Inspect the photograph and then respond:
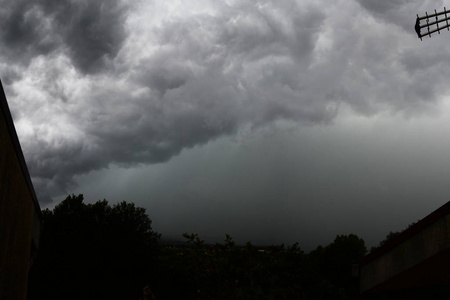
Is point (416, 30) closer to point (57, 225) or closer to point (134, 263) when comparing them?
point (134, 263)

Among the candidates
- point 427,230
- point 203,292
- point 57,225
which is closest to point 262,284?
point 203,292

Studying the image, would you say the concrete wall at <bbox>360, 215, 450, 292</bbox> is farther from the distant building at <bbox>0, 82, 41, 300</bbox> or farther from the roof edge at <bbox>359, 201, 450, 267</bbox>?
the distant building at <bbox>0, 82, 41, 300</bbox>

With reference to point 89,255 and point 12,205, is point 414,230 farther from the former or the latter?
point 89,255

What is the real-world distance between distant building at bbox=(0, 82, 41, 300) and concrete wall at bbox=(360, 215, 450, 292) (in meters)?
4.09

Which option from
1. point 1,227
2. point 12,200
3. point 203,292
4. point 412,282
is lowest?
point 203,292

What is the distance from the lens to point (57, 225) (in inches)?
1430

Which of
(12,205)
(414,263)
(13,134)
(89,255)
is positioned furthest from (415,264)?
(89,255)

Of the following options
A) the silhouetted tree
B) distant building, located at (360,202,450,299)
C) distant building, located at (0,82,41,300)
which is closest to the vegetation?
the silhouetted tree

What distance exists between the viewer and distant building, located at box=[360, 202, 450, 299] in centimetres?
331

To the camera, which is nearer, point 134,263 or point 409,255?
point 409,255

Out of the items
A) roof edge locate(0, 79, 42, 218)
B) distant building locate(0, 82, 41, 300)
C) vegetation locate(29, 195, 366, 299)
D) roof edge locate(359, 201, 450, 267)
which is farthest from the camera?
vegetation locate(29, 195, 366, 299)

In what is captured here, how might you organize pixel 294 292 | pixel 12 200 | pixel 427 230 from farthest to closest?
pixel 294 292, pixel 12 200, pixel 427 230

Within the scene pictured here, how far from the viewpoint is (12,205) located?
17.5ft

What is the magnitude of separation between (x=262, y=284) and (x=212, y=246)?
2189mm
